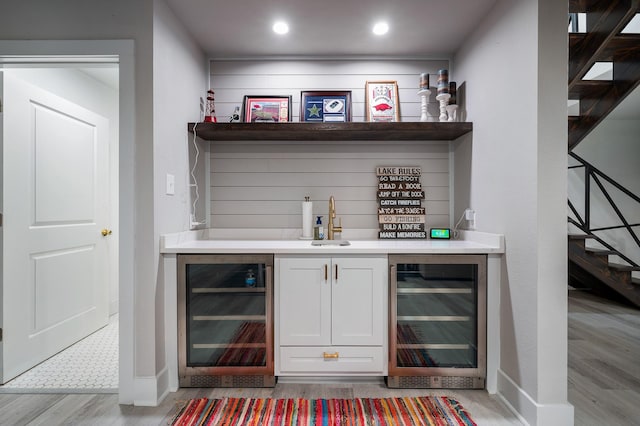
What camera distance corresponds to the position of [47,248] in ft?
8.10

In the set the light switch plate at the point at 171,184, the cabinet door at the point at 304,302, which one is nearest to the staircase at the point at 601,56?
the cabinet door at the point at 304,302

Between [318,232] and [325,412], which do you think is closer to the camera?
[325,412]

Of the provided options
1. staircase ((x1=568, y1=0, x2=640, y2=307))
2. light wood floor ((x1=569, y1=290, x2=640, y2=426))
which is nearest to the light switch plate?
light wood floor ((x1=569, y1=290, x2=640, y2=426))

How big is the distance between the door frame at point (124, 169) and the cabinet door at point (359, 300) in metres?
1.22

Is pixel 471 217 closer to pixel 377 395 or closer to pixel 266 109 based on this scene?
pixel 377 395

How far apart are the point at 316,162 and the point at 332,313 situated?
1.29m

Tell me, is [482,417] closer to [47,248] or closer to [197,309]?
[197,309]

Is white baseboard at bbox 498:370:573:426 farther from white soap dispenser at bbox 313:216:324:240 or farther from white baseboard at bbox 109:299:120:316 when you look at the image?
white baseboard at bbox 109:299:120:316

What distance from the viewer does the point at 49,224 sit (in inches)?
99.0

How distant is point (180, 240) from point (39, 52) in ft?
4.54

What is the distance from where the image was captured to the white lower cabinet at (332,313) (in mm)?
2037

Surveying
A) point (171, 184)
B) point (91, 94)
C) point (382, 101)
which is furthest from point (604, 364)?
point (91, 94)

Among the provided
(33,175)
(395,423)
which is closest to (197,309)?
(395,423)

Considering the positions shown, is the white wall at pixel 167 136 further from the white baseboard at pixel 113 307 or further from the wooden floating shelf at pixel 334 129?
the white baseboard at pixel 113 307
